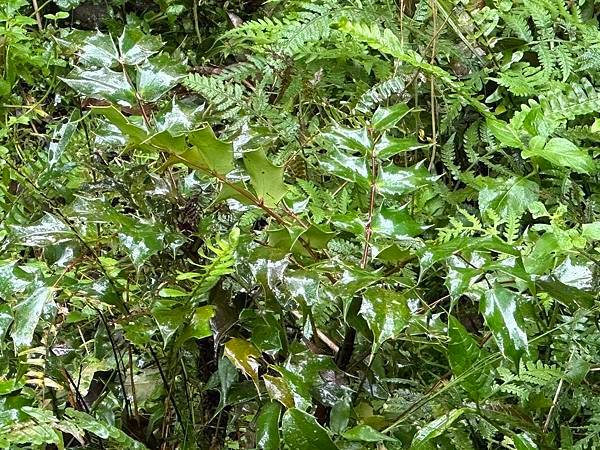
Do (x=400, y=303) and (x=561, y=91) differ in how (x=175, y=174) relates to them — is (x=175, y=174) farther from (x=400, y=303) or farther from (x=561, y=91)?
(x=561, y=91)

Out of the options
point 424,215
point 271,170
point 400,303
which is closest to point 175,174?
point 271,170

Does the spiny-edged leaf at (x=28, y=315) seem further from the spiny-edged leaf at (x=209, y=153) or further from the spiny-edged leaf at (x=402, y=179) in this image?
the spiny-edged leaf at (x=402, y=179)

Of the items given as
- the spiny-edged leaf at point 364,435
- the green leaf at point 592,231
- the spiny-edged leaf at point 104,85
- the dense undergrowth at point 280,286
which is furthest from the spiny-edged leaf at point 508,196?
the spiny-edged leaf at point 104,85

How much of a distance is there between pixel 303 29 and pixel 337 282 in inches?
35.0

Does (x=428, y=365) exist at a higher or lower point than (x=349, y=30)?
lower

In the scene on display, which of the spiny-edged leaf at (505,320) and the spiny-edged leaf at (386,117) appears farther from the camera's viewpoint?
the spiny-edged leaf at (386,117)

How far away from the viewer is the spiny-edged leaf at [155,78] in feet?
2.69

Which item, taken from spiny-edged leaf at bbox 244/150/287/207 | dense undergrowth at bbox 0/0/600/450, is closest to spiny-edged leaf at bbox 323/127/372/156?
dense undergrowth at bbox 0/0/600/450

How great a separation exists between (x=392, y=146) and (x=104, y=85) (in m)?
0.35

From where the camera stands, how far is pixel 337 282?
2.23ft

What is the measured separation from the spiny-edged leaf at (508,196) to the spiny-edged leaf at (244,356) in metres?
0.46

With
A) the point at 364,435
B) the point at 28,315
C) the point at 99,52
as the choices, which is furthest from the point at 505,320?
the point at 99,52

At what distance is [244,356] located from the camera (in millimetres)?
698

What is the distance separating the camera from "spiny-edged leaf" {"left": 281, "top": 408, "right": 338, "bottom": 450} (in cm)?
66
